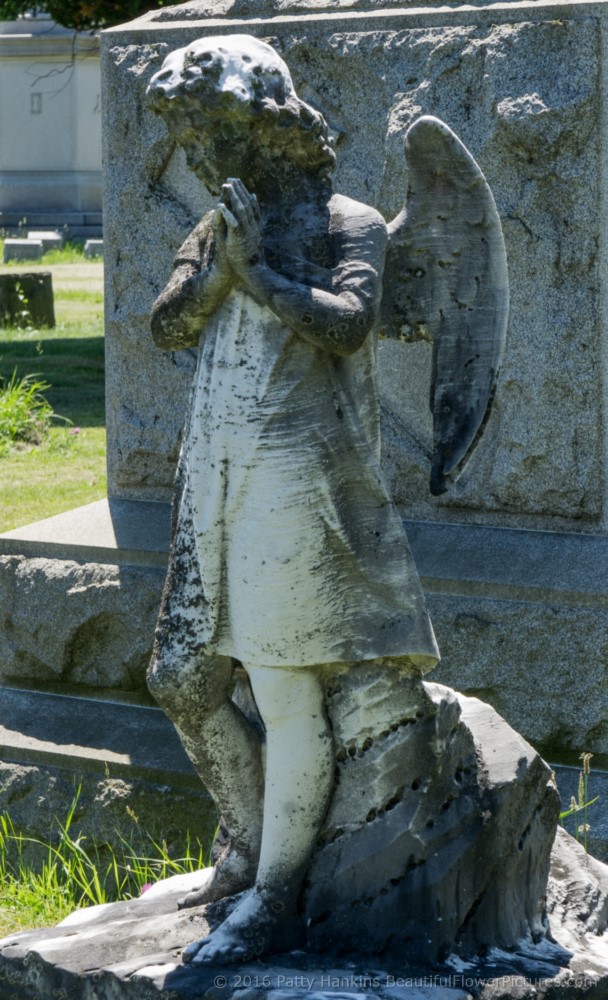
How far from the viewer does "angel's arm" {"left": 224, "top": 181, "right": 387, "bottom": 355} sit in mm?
2844

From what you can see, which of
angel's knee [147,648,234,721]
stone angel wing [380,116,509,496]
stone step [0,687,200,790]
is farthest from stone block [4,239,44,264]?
angel's knee [147,648,234,721]

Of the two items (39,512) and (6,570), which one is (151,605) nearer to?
(6,570)

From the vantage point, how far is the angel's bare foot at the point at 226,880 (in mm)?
3217

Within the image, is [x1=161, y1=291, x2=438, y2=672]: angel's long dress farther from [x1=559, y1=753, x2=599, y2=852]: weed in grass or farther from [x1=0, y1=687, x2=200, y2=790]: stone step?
[x1=0, y1=687, x2=200, y2=790]: stone step

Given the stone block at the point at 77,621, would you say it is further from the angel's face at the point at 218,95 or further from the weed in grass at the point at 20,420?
the weed in grass at the point at 20,420

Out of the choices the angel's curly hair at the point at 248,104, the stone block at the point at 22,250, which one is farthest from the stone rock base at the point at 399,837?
the stone block at the point at 22,250

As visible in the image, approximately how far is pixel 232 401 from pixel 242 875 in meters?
0.97

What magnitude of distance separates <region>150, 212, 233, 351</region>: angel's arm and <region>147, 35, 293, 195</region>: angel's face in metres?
0.11

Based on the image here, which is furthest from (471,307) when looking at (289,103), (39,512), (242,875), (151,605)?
(39,512)

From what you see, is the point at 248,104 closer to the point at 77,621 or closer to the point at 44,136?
the point at 77,621

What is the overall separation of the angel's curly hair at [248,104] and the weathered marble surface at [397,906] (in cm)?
99

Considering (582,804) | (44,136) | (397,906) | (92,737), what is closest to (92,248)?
(44,136)

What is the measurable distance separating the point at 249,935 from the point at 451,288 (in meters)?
1.33

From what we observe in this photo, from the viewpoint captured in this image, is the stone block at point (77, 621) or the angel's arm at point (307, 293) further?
the stone block at point (77, 621)
